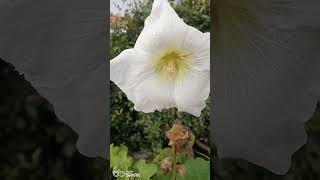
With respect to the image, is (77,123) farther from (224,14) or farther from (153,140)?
(224,14)

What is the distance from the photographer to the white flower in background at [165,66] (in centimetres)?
212

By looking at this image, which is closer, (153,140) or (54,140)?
(153,140)

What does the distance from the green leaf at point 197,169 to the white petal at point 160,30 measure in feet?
1.29

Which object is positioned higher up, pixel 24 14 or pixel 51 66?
pixel 24 14

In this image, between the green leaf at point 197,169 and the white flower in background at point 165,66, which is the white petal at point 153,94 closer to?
the white flower in background at point 165,66

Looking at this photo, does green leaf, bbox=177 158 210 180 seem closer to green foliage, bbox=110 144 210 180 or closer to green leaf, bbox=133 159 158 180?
green foliage, bbox=110 144 210 180

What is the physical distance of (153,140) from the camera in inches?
84.7

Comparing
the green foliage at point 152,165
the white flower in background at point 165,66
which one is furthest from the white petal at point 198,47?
the green foliage at point 152,165

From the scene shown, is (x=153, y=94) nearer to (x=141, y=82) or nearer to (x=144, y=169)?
(x=141, y=82)

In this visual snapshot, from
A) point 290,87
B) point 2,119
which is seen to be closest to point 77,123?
point 2,119

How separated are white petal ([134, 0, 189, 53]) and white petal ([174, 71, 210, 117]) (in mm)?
128

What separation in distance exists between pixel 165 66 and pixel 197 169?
0.35 metres

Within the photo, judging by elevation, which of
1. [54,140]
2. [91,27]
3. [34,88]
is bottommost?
[54,140]

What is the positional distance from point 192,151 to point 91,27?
0.53 m
